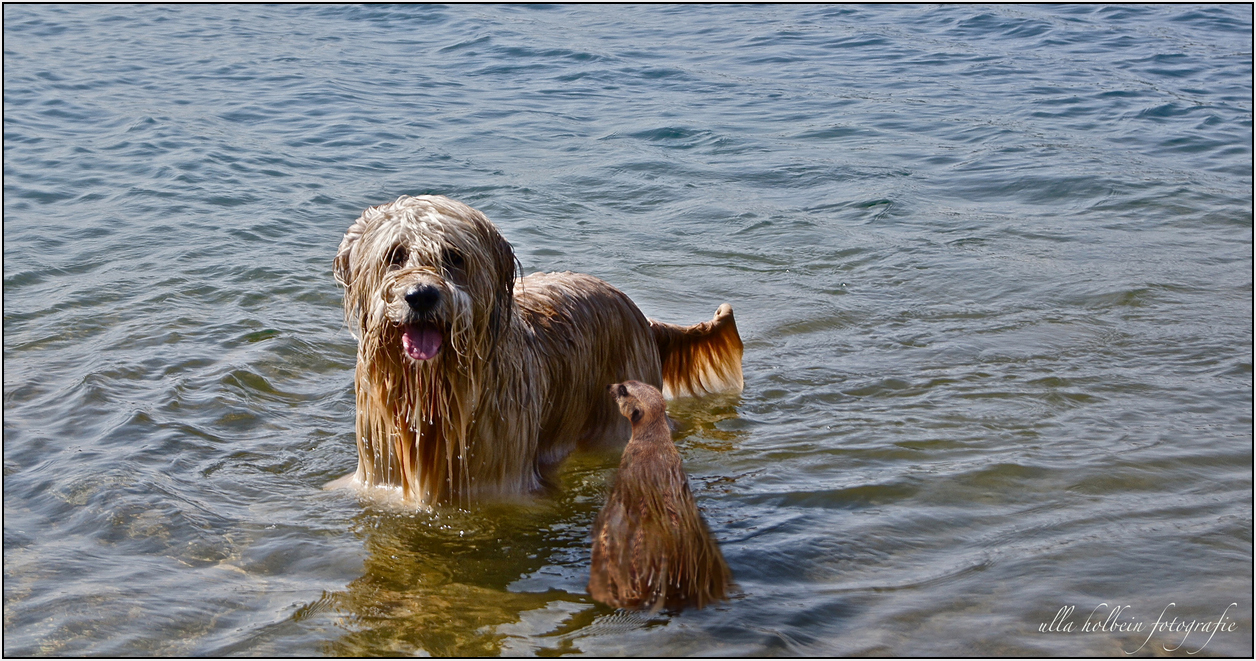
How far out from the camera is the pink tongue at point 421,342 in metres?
4.69

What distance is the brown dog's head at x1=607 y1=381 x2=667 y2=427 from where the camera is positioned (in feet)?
15.4

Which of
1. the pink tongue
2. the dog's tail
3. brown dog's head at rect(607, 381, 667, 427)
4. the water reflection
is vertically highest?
the pink tongue

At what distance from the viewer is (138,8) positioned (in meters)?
23.5

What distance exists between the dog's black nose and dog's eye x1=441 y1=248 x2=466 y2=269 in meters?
0.21

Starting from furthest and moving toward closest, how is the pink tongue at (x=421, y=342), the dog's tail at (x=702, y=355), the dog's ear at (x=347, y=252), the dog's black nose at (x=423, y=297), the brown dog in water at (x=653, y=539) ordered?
the dog's tail at (x=702, y=355)
the dog's ear at (x=347, y=252)
the pink tongue at (x=421, y=342)
the dog's black nose at (x=423, y=297)
the brown dog in water at (x=653, y=539)

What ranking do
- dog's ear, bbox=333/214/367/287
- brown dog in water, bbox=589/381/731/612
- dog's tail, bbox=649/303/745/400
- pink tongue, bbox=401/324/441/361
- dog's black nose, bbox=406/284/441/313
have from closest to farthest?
brown dog in water, bbox=589/381/731/612
dog's black nose, bbox=406/284/441/313
pink tongue, bbox=401/324/441/361
dog's ear, bbox=333/214/367/287
dog's tail, bbox=649/303/745/400

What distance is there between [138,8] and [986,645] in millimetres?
23435

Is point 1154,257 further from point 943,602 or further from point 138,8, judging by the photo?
point 138,8

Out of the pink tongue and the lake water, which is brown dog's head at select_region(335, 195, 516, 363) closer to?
the pink tongue

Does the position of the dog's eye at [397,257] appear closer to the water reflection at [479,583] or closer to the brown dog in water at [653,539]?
the brown dog in water at [653,539]

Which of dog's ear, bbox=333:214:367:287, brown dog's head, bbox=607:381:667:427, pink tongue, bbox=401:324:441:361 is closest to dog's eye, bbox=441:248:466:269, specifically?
pink tongue, bbox=401:324:441:361

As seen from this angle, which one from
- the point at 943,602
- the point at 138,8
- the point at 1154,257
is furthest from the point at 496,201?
the point at 138,8

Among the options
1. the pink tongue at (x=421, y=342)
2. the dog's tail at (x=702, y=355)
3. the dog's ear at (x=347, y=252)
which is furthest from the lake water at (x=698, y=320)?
the dog's ear at (x=347, y=252)

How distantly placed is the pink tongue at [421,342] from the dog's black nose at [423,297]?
0.14 m
